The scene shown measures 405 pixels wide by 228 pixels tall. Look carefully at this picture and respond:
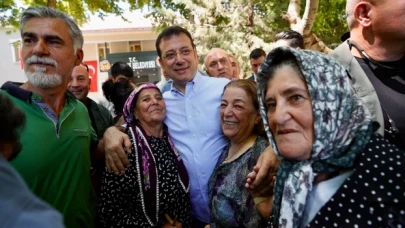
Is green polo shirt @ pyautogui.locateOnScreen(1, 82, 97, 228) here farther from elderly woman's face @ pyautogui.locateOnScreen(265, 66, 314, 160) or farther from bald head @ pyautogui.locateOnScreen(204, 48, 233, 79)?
bald head @ pyautogui.locateOnScreen(204, 48, 233, 79)

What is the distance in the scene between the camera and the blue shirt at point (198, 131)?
2.64 metres

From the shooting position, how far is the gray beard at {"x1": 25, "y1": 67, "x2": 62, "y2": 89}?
236 cm

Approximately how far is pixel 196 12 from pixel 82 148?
13.4m

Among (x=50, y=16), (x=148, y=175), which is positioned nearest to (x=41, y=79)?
(x=50, y=16)

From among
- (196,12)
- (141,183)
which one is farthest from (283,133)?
(196,12)

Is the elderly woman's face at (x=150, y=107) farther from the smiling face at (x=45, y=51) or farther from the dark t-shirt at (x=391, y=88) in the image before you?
the dark t-shirt at (x=391, y=88)

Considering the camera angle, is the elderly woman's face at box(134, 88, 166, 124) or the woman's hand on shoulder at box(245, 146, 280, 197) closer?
the woman's hand on shoulder at box(245, 146, 280, 197)

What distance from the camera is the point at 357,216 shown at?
1.38 m

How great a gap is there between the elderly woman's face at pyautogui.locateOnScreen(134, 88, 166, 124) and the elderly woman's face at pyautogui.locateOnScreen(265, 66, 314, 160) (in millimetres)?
1200

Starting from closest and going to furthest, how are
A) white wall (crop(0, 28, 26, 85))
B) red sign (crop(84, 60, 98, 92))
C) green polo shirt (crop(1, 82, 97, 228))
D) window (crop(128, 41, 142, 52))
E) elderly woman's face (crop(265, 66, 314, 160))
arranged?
elderly woman's face (crop(265, 66, 314, 160)) < green polo shirt (crop(1, 82, 97, 228)) < red sign (crop(84, 60, 98, 92)) < window (crop(128, 41, 142, 52)) < white wall (crop(0, 28, 26, 85))

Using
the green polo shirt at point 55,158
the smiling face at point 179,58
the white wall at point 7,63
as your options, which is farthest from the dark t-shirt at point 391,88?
the white wall at point 7,63

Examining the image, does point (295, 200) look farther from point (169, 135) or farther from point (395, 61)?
point (169, 135)

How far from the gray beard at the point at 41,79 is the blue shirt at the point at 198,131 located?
0.88 m

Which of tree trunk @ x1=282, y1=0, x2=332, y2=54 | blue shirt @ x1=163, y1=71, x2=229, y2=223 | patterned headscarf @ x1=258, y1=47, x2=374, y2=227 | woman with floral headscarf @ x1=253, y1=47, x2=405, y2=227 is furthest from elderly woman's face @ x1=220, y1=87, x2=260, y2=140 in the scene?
tree trunk @ x1=282, y1=0, x2=332, y2=54
